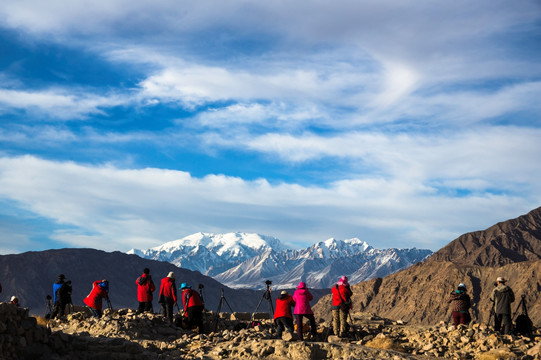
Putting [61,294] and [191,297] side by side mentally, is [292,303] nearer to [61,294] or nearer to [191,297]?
[191,297]

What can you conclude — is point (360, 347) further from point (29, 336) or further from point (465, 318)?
point (29, 336)

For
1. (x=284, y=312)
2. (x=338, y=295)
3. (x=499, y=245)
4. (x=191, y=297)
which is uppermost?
(x=499, y=245)

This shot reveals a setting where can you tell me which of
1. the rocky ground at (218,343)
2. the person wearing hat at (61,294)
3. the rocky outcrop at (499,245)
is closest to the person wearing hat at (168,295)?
the rocky ground at (218,343)

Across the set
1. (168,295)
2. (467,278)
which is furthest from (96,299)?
(467,278)

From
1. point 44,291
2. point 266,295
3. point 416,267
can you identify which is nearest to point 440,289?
point 416,267

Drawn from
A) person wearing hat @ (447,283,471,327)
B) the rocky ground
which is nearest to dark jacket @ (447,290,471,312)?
person wearing hat @ (447,283,471,327)

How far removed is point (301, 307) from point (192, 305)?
4014 mm

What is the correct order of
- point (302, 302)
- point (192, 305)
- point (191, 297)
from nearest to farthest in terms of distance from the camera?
point (302, 302), point (191, 297), point (192, 305)

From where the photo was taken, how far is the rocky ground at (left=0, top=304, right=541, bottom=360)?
1306 centimetres

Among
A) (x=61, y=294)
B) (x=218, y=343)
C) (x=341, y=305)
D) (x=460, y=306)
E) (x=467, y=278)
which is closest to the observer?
(x=218, y=343)

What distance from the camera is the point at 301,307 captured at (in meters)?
17.3

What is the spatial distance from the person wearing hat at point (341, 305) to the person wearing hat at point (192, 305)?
4339 millimetres

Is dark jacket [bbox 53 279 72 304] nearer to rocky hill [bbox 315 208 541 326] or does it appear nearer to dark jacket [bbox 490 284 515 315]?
dark jacket [bbox 490 284 515 315]

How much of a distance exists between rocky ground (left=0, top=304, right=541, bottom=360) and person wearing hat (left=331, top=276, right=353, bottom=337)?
1.38ft
